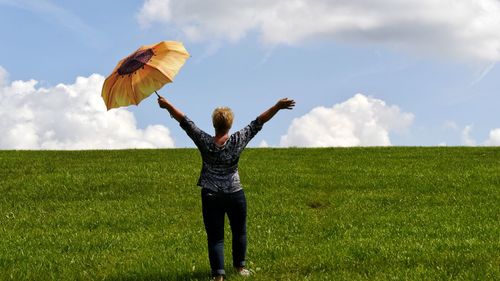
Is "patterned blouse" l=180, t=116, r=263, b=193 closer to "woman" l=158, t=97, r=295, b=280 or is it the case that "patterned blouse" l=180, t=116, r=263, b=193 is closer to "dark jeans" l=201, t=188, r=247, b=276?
"woman" l=158, t=97, r=295, b=280

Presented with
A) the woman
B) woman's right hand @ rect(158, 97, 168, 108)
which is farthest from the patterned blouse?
woman's right hand @ rect(158, 97, 168, 108)

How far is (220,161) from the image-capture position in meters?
9.77

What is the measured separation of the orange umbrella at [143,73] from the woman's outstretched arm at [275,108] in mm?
1562

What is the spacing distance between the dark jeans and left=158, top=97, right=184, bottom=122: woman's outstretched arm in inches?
48.3

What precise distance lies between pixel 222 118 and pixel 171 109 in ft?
3.12

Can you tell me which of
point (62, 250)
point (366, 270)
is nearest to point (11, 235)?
point (62, 250)

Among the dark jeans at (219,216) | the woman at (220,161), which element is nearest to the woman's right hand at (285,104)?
the woman at (220,161)

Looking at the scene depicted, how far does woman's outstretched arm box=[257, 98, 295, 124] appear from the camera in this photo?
9.81 meters

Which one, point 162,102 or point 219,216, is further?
point 162,102

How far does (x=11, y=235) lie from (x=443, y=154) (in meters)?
23.5

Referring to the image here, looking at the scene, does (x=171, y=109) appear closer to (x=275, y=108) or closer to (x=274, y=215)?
(x=275, y=108)

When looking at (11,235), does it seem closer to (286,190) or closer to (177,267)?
(177,267)

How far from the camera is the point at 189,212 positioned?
20.0m

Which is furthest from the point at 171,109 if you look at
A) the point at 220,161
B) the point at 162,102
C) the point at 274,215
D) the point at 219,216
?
the point at 274,215
